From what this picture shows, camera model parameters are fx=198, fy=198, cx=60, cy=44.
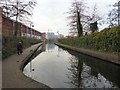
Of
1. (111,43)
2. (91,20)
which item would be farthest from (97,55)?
(91,20)

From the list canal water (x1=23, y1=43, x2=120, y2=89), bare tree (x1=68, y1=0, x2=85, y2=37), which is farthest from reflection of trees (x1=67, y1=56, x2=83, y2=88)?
bare tree (x1=68, y1=0, x2=85, y2=37)

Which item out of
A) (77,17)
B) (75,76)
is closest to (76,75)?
(75,76)

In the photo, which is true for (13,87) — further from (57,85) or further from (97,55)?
(97,55)

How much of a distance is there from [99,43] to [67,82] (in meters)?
15.1

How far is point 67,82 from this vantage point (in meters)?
9.62

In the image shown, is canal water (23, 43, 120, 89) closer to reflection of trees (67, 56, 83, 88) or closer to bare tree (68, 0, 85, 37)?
reflection of trees (67, 56, 83, 88)

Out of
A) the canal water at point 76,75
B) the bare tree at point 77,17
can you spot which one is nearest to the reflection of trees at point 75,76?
the canal water at point 76,75

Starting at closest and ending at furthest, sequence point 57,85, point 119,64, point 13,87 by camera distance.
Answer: point 13,87
point 57,85
point 119,64

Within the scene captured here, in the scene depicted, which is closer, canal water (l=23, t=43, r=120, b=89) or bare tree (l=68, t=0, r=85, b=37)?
canal water (l=23, t=43, r=120, b=89)

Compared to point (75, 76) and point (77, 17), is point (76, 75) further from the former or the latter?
point (77, 17)

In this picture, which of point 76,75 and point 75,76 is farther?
point 76,75

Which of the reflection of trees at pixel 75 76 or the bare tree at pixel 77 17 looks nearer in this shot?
the reflection of trees at pixel 75 76

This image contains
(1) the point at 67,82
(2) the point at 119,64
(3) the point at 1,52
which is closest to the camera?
(1) the point at 67,82

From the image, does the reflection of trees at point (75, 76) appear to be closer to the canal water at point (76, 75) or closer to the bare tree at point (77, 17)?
the canal water at point (76, 75)
